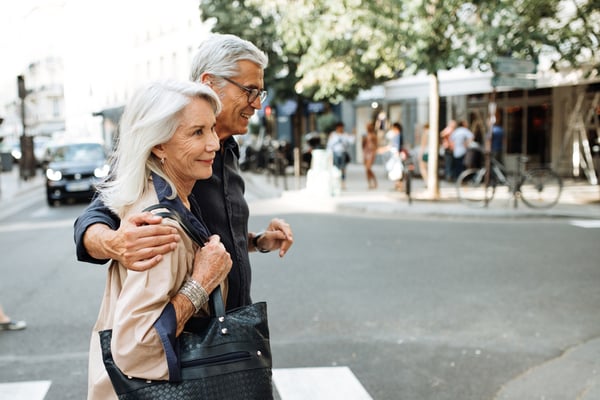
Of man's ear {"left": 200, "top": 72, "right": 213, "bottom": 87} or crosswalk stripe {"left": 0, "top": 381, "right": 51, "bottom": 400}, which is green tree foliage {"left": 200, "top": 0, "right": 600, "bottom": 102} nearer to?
crosswalk stripe {"left": 0, "top": 381, "right": 51, "bottom": 400}

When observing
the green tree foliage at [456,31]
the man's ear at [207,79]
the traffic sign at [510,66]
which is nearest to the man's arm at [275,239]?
the man's ear at [207,79]

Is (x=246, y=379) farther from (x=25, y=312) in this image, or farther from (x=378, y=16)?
(x=378, y=16)

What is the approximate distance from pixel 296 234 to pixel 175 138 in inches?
347

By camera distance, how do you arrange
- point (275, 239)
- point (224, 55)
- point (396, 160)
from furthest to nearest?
1. point (396, 160)
2. point (275, 239)
3. point (224, 55)

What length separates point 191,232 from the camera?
186 centimetres

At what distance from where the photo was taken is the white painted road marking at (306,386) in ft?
13.6

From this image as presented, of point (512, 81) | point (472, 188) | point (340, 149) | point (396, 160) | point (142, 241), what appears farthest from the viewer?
point (340, 149)

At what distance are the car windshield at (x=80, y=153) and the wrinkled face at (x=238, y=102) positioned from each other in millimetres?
16800

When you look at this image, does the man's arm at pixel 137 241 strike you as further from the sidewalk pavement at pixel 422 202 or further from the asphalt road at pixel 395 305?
the sidewalk pavement at pixel 422 202

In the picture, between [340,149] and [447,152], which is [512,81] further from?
[447,152]

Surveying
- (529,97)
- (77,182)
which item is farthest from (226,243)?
(529,97)

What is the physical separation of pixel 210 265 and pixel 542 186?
12.9 metres

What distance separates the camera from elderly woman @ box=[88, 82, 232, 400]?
170 centimetres

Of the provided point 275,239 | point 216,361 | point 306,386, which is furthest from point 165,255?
point 306,386
